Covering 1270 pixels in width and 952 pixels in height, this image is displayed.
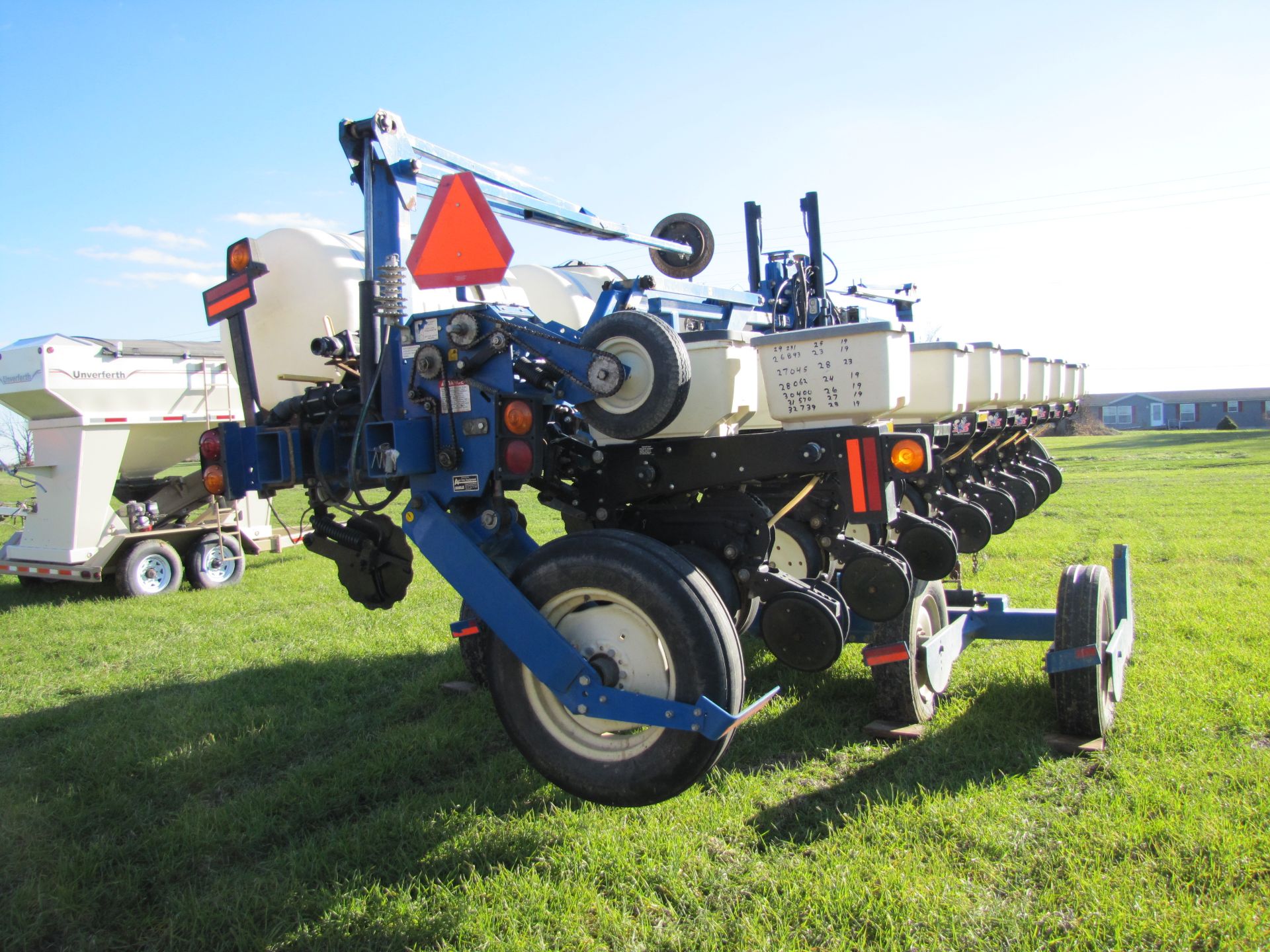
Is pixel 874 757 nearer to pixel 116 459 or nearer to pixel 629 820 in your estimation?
pixel 629 820

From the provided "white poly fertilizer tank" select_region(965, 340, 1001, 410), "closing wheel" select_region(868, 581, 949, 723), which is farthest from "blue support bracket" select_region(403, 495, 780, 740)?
"white poly fertilizer tank" select_region(965, 340, 1001, 410)

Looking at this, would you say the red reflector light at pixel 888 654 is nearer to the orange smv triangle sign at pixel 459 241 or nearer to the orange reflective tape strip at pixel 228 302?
the orange smv triangle sign at pixel 459 241

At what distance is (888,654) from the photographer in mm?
4402

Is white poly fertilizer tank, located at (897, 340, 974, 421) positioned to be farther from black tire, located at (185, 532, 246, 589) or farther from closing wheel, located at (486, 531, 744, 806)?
black tire, located at (185, 532, 246, 589)

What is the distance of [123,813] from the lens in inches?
154

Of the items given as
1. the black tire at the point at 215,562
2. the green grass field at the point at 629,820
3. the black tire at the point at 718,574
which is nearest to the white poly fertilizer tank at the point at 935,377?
the green grass field at the point at 629,820

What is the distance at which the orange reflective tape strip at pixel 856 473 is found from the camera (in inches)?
135

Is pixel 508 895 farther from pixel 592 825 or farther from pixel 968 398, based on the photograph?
pixel 968 398

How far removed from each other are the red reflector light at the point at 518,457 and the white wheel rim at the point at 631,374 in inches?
15.2

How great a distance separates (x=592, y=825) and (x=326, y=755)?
1650 millimetres

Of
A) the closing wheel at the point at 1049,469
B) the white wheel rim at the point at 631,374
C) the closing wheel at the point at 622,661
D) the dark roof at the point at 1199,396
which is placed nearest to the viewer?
the closing wheel at the point at 622,661

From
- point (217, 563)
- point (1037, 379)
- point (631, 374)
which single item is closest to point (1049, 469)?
point (1037, 379)

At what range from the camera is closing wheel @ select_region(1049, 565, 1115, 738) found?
4.16m

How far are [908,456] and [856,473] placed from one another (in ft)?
0.67
